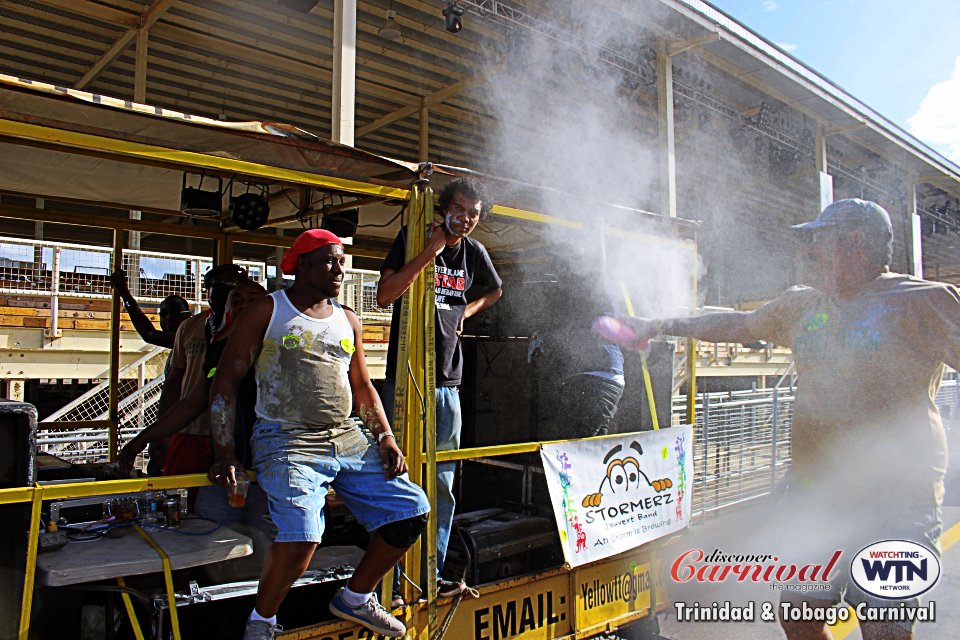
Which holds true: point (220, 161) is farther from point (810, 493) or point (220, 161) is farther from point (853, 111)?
point (853, 111)

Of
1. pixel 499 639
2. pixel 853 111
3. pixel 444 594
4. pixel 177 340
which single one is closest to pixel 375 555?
pixel 444 594

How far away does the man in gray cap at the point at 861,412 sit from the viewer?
2.42 meters

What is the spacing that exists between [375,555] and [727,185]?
521 inches

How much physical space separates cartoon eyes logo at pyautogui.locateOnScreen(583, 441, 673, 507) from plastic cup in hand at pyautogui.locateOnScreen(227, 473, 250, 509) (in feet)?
5.78

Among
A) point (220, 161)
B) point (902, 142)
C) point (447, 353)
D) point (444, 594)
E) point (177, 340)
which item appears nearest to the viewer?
point (220, 161)

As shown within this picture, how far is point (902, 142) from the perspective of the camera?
13.2 meters

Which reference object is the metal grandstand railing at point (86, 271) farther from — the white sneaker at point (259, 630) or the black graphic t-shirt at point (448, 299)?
the white sneaker at point (259, 630)

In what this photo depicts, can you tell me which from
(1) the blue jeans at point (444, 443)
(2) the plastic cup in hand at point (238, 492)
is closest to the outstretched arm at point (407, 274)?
(1) the blue jeans at point (444, 443)

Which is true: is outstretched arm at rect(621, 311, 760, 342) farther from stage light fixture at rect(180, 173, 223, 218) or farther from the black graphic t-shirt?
stage light fixture at rect(180, 173, 223, 218)

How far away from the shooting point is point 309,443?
8.11 ft

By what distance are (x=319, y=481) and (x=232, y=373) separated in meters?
0.50

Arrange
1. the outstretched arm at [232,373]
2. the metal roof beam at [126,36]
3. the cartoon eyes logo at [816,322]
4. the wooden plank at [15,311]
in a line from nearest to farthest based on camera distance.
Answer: the outstretched arm at [232,373]
the cartoon eyes logo at [816,322]
the metal roof beam at [126,36]
the wooden plank at [15,311]

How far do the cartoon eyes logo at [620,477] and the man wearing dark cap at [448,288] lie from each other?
794 millimetres

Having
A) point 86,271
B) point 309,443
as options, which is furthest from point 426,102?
point 309,443
